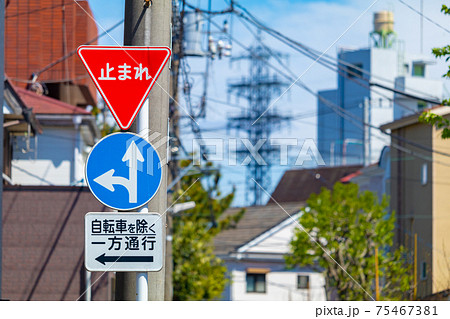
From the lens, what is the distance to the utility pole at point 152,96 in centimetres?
660

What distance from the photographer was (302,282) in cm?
3847

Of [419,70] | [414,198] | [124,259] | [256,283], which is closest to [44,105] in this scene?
[414,198]

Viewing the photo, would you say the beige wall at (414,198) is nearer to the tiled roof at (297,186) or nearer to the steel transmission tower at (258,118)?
the steel transmission tower at (258,118)

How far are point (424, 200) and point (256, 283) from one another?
42.1 feet

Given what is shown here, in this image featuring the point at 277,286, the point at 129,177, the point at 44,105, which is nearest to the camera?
the point at 129,177

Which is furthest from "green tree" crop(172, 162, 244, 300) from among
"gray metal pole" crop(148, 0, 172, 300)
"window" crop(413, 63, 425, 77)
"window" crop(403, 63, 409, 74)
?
"window" crop(413, 63, 425, 77)

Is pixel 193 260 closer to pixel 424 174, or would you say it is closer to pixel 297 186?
pixel 424 174

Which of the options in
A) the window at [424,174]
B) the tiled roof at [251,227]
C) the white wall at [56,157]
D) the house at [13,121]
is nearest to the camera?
the house at [13,121]

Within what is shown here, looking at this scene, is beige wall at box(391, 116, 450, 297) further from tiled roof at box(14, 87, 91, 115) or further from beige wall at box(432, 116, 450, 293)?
tiled roof at box(14, 87, 91, 115)

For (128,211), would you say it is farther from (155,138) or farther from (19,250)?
(19,250)

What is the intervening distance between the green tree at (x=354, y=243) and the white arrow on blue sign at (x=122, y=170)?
19772 mm

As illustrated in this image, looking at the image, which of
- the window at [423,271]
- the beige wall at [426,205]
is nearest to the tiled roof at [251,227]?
the beige wall at [426,205]

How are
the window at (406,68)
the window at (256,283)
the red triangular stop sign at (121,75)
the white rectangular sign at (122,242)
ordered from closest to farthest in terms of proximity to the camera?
1. the white rectangular sign at (122,242)
2. the red triangular stop sign at (121,75)
3. the window at (256,283)
4. the window at (406,68)
